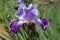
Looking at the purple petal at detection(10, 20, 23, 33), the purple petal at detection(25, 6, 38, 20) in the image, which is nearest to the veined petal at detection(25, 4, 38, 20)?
the purple petal at detection(25, 6, 38, 20)

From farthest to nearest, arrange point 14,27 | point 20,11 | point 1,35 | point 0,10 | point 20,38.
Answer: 1. point 0,10
2. point 1,35
3. point 20,38
4. point 20,11
5. point 14,27

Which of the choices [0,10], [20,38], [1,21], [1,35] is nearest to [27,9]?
[20,38]

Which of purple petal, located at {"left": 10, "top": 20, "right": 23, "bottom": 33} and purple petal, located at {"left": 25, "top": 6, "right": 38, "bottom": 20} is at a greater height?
purple petal, located at {"left": 25, "top": 6, "right": 38, "bottom": 20}

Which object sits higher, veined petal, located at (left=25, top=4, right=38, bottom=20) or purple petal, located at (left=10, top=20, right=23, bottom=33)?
veined petal, located at (left=25, top=4, right=38, bottom=20)

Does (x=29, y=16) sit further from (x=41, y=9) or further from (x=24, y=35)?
(x=41, y=9)

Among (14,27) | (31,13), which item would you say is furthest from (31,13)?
(14,27)

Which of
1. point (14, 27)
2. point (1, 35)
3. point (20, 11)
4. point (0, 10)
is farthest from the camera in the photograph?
point (0, 10)

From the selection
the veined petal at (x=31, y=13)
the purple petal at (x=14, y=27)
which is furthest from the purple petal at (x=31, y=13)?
the purple petal at (x=14, y=27)

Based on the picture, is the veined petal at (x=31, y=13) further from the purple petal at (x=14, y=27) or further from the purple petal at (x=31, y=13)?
the purple petal at (x=14, y=27)

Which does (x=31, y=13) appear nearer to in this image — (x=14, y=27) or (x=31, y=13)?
(x=31, y=13)

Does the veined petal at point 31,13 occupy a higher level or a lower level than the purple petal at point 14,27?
higher

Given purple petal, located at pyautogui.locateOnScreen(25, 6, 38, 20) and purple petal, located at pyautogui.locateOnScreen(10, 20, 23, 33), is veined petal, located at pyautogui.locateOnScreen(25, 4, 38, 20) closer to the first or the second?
purple petal, located at pyautogui.locateOnScreen(25, 6, 38, 20)
